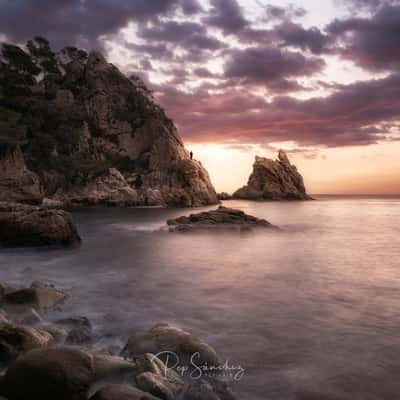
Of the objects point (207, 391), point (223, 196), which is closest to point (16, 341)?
point (207, 391)

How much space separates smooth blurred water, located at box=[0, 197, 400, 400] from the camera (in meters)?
4.75

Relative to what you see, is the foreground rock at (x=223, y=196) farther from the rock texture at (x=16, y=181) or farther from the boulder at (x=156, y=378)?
the boulder at (x=156, y=378)

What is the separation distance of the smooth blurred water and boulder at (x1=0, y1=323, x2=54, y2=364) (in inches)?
40.5

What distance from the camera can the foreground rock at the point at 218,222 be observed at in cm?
2711

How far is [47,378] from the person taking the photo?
12.5ft

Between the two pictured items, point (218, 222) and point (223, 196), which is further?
point (223, 196)

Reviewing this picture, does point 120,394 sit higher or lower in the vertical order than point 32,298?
higher

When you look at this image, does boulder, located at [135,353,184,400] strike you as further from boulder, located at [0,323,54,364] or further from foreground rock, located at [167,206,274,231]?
A: foreground rock, located at [167,206,274,231]

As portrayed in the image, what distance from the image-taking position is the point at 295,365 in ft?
16.3

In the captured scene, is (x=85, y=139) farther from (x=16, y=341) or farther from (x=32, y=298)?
(x=16, y=341)

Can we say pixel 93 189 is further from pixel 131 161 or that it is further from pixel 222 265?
pixel 222 265

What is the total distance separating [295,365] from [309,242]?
16.9m

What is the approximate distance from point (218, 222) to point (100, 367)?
23.7 meters

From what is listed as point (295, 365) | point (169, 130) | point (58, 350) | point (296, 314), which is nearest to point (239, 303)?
point (296, 314)
